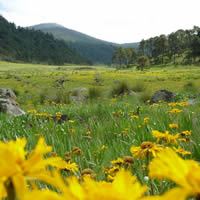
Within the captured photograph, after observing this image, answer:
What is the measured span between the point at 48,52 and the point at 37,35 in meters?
19.7

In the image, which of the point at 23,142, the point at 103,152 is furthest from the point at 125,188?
the point at 103,152

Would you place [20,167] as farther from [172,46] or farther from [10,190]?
[172,46]

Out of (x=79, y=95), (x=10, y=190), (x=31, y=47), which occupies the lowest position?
(x=79, y=95)

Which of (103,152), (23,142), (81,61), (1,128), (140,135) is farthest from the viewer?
(81,61)

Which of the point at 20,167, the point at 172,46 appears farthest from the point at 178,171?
the point at 172,46

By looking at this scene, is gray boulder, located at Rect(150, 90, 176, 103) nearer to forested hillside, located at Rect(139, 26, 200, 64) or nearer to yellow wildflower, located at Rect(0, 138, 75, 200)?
yellow wildflower, located at Rect(0, 138, 75, 200)

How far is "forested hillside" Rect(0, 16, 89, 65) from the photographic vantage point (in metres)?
169

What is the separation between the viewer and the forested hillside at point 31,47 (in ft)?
556

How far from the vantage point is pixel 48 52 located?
178250 mm

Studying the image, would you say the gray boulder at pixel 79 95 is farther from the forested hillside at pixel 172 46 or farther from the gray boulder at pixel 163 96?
the forested hillside at pixel 172 46

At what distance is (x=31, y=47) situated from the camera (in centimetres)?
18300

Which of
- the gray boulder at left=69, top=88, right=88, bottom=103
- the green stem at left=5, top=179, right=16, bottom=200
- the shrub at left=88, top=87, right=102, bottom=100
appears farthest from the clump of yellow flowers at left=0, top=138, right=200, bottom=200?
the shrub at left=88, top=87, right=102, bottom=100

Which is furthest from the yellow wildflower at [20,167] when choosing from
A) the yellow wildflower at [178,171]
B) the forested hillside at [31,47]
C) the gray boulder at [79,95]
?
the forested hillside at [31,47]

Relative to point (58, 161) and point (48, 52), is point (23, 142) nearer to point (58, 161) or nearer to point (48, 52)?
point (58, 161)
